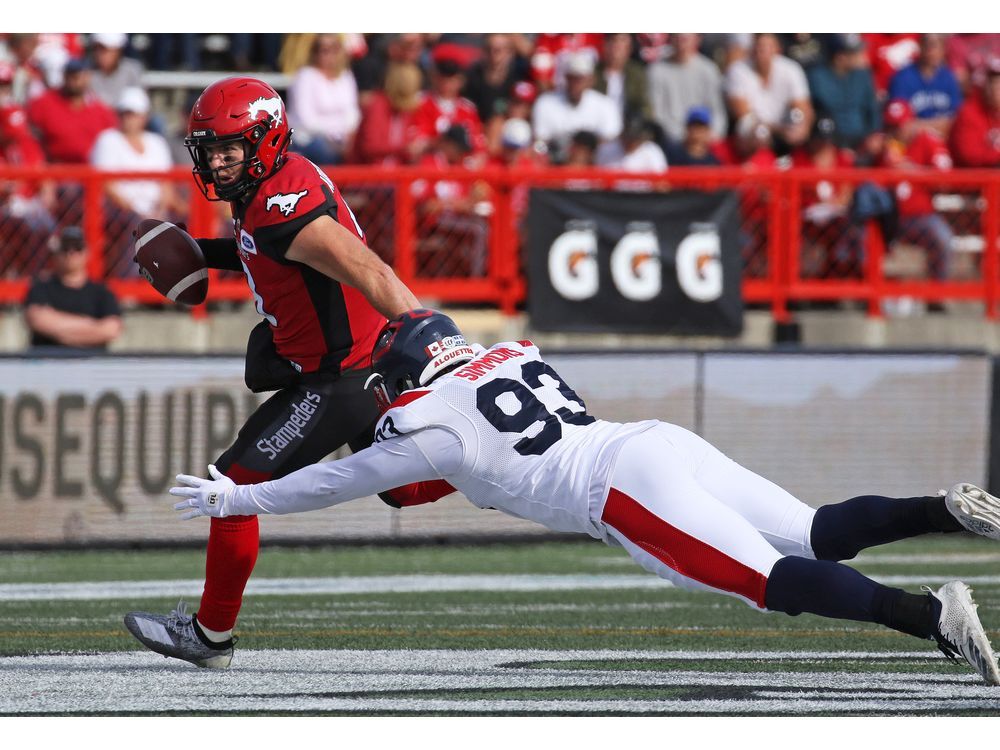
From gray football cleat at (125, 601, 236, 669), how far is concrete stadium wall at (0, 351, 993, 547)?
387cm

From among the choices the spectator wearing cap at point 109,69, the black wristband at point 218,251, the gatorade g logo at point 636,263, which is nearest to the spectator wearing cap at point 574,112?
the gatorade g logo at point 636,263

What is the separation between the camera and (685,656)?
239 inches

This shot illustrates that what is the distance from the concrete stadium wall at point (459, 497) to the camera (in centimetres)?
978

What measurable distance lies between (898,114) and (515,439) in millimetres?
9884

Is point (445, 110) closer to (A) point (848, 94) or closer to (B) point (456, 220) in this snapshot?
(B) point (456, 220)

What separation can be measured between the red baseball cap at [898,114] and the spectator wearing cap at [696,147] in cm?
194

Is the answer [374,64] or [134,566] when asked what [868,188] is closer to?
[374,64]

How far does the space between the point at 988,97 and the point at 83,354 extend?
771 centimetres

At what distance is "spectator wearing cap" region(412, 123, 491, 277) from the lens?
455 inches

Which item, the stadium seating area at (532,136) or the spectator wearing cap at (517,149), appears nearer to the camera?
the stadium seating area at (532,136)

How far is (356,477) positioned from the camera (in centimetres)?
490

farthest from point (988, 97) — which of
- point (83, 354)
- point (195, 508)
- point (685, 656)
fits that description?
point (195, 508)

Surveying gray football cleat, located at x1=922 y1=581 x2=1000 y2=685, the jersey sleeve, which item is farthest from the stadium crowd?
gray football cleat, located at x1=922 y1=581 x2=1000 y2=685

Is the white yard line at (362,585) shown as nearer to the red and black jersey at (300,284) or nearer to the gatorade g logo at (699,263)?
the red and black jersey at (300,284)
